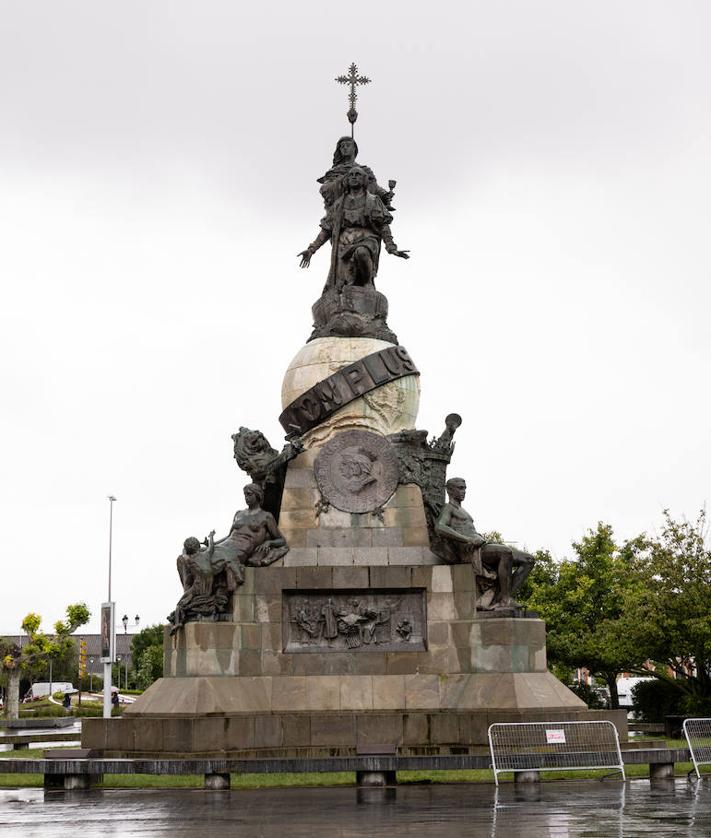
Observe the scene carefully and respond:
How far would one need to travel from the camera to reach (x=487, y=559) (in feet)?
72.6

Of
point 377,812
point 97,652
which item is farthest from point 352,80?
point 97,652

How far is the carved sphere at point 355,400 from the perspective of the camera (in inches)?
935

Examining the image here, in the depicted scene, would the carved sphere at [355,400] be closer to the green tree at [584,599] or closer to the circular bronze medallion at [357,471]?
the circular bronze medallion at [357,471]

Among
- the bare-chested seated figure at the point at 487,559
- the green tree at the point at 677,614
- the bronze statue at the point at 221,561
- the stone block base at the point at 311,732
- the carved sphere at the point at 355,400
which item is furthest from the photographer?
the green tree at the point at 677,614

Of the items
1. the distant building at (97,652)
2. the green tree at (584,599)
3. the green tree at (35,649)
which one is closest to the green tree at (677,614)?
the green tree at (584,599)

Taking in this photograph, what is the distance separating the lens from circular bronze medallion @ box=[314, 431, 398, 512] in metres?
23.1

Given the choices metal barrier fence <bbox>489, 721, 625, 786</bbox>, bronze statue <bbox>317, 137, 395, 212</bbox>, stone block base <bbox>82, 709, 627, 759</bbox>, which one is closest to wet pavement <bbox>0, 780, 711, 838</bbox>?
metal barrier fence <bbox>489, 721, 625, 786</bbox>

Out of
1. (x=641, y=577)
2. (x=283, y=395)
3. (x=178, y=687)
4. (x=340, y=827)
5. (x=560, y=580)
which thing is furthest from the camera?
(x=560, y=580)

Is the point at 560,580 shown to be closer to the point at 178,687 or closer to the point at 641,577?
the point at 641,577

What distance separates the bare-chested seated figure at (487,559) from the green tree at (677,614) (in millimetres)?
14670

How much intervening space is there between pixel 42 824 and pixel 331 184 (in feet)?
53.8

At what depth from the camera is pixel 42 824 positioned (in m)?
13.1

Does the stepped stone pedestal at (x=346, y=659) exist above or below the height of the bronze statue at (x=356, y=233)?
below

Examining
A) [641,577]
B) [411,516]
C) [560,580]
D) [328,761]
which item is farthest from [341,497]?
[560,580]
